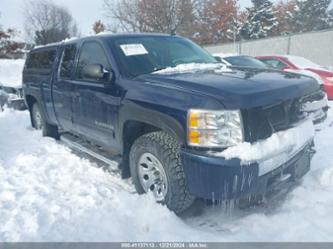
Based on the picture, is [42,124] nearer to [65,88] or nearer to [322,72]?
[65,88]

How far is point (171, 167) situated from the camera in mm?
2947

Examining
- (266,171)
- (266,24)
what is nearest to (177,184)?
(266,171)

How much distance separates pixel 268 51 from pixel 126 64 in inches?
750

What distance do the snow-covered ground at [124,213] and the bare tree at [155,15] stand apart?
2826 cm

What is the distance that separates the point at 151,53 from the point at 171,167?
1566 mm

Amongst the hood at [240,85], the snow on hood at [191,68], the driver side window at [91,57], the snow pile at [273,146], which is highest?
the driver side window at [91,57]

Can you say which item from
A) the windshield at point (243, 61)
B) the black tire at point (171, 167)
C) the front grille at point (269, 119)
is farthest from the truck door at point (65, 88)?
the windshield at point (243, 61)

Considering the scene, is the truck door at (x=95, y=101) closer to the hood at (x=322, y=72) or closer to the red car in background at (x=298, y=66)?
the red car in background at (x=298, y=66)

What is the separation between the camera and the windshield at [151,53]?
142 inches

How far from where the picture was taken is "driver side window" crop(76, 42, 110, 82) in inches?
151

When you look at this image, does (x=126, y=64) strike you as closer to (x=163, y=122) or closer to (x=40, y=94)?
(x=163, y=122)

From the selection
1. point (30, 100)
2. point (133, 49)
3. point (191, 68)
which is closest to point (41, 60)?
point (30, 100)

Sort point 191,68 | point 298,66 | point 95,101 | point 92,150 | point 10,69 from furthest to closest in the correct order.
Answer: point 10,69 → point 298,66 → point 92,150 → point 95,101 → point 191,68

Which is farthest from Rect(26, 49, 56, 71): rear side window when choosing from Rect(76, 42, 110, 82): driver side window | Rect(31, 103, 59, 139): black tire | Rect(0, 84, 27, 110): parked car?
Rect(0, 84, 27, 110): parked car
